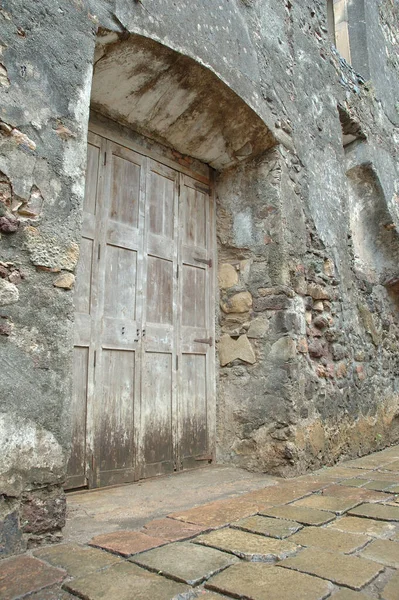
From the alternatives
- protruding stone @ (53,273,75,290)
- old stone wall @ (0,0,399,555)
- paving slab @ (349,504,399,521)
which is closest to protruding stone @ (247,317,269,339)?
old stone wall @ (0,0,399,555)

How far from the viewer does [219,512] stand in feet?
7.18

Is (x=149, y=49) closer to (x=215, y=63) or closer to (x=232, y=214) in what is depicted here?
(x=215, y=63)

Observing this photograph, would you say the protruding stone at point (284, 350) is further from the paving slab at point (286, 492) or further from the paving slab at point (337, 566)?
the paving slab at point (337, 566)

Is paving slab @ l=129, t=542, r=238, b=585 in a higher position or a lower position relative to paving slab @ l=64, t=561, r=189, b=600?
higher

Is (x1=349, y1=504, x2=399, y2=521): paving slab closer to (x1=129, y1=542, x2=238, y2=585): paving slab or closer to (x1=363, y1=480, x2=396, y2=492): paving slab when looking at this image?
(x1=363, y1=480, x2=396, y2=492): paving slab

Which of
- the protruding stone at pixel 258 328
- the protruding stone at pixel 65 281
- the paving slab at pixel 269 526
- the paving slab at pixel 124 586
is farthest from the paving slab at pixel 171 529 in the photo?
the protruding stone at pixel 258 328

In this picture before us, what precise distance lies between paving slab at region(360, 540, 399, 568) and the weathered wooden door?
5.10ft

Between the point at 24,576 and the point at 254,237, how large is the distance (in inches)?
106

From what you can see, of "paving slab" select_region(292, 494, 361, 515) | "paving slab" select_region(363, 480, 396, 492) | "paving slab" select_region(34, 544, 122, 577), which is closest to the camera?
"paving slab" select_region(34, 544, 122, 577)

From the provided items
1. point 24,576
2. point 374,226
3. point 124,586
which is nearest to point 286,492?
point 124,586

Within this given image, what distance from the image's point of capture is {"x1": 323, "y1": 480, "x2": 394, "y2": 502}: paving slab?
2425 mm

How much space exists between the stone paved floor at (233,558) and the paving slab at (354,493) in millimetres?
81

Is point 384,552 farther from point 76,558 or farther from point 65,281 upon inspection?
point 65,281

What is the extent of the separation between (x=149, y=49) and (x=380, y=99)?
162 inches
